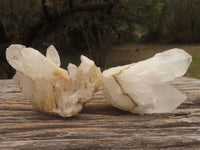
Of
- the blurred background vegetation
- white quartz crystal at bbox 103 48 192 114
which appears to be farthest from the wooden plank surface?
the blurred background vegetation

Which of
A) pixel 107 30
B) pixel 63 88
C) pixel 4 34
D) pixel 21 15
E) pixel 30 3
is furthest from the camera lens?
pixel 107 30

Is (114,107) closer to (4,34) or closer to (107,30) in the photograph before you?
(4,34)

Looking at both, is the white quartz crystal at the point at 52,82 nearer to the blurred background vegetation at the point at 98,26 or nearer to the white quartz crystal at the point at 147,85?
the white quartz crystal at the point at 147,85

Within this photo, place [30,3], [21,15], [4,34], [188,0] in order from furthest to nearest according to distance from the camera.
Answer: [188,0] < [21,15] < [30,3] < [4,34]

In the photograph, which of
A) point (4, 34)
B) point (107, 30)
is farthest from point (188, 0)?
point (4, 34)

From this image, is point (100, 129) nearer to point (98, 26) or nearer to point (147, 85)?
point (147, 85)

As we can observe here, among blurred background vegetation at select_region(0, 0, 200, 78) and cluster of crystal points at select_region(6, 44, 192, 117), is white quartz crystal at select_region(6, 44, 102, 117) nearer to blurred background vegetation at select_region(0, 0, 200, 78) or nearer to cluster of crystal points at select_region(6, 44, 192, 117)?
cluster of crystal points at select_region(6, 44, 192, 117)

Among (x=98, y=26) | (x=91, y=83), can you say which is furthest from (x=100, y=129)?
(x=98, y=26)
